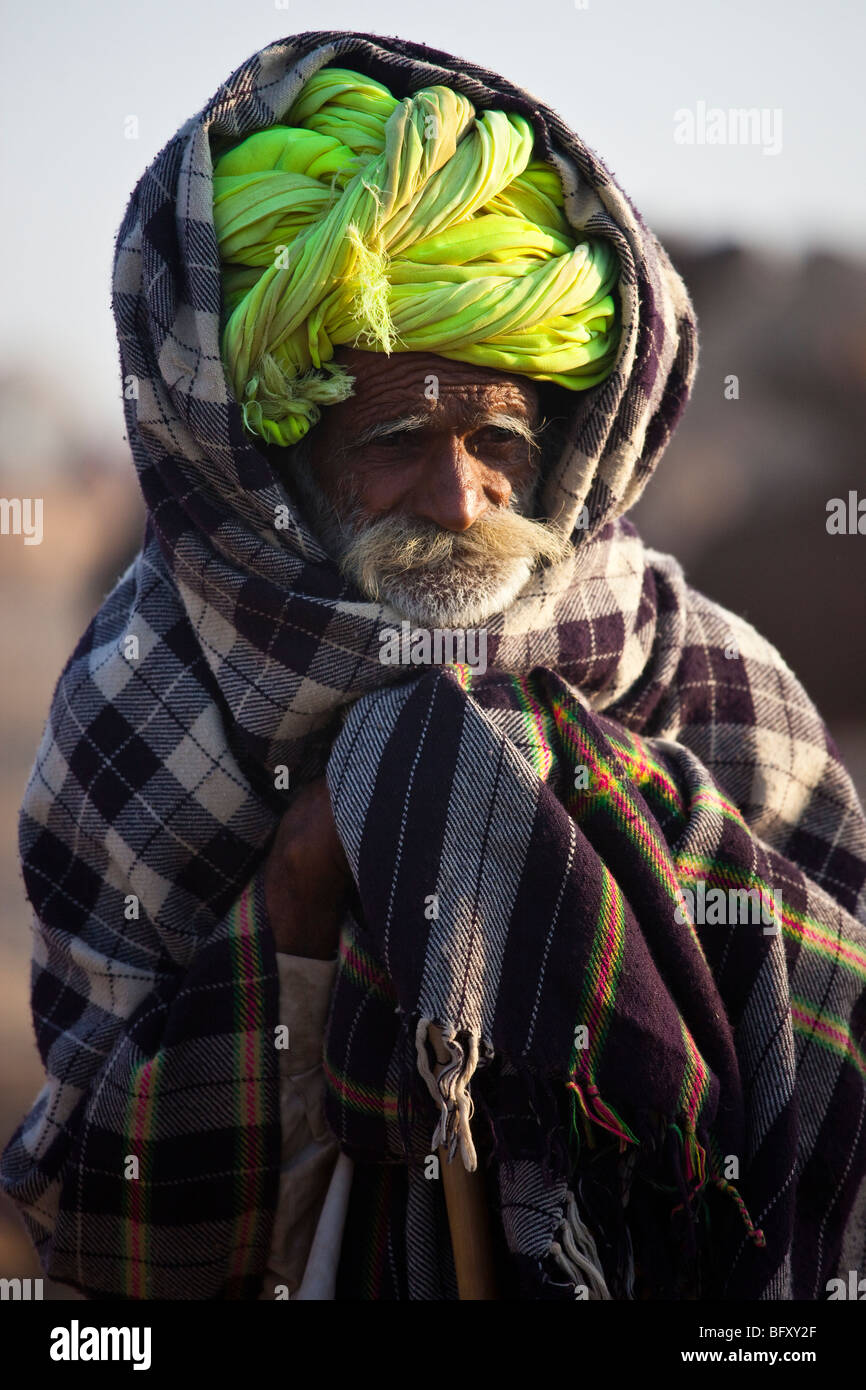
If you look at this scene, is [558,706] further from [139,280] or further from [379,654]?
[139,280]

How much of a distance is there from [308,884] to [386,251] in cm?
93

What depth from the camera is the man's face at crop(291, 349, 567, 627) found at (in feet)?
5.75

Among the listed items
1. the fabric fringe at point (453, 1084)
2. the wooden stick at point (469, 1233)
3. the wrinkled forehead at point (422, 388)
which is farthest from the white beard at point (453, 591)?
the wooden stick at point (469, 1233)

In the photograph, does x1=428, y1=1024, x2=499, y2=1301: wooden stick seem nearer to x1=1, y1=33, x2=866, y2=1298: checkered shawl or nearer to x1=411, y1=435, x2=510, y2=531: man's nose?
x1=1, y1=33, x2=866, y2=1298: checkered shawl

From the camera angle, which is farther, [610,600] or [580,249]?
[610,600]

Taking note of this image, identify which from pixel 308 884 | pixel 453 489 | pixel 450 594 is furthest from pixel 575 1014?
pixel 453 489

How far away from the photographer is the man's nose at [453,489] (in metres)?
1.76

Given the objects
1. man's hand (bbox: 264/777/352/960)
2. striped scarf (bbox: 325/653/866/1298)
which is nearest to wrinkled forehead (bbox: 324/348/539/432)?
striped scarf (bbox: 325/653/866/1298)

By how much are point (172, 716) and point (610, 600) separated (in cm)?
72

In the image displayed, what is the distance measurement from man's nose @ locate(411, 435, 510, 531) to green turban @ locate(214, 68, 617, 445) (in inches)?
5.6

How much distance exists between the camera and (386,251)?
176 centimetres

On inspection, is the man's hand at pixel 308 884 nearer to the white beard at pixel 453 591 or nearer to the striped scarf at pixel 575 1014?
the striped scarf at pixel 575 1014
